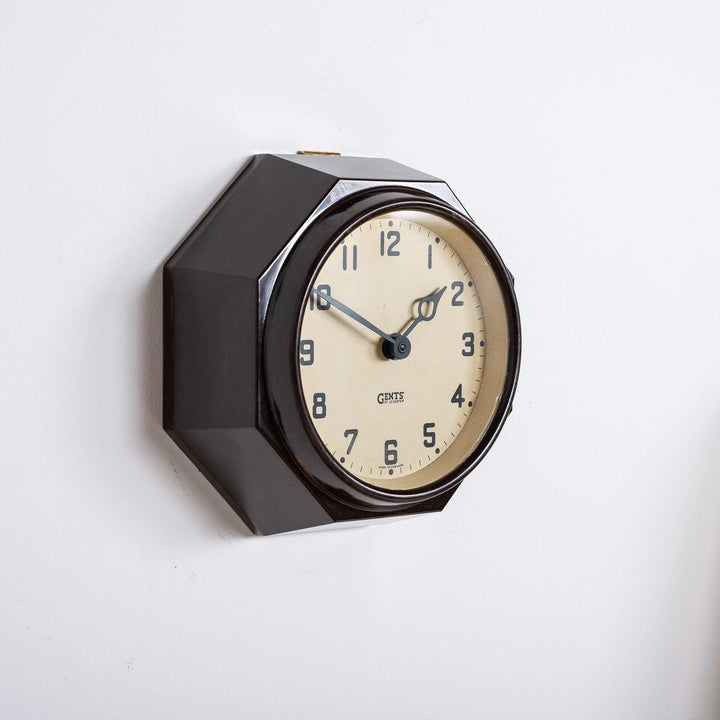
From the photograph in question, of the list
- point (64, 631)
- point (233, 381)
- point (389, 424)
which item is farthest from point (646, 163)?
point (64, 631)

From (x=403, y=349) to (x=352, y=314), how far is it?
68 mm

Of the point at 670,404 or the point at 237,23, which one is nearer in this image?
the point at 237,23

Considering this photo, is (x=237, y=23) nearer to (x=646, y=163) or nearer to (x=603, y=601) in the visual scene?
(x=646, y=163)

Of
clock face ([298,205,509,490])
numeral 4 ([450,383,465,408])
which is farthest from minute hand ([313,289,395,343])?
numeral 4 ([450,383,465,408])

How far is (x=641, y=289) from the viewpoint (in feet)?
4.47

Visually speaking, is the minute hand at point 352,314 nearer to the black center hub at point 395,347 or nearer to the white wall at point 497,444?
the black center hub at point 395,347

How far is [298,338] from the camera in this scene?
94 cm

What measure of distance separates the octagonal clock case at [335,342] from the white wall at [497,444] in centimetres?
5

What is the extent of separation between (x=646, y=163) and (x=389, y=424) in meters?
0.58

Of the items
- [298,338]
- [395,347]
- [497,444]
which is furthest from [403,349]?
[497,444]

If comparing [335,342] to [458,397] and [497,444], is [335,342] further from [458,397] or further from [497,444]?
[497,444]

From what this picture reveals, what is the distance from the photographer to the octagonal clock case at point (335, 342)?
95cm

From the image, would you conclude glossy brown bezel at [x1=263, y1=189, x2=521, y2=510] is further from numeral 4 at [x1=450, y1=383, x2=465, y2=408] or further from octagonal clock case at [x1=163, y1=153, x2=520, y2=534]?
numeral 4 at [x1=450, y1=383, x2=465, y2=408]

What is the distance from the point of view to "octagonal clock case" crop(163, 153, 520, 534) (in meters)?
0.95
